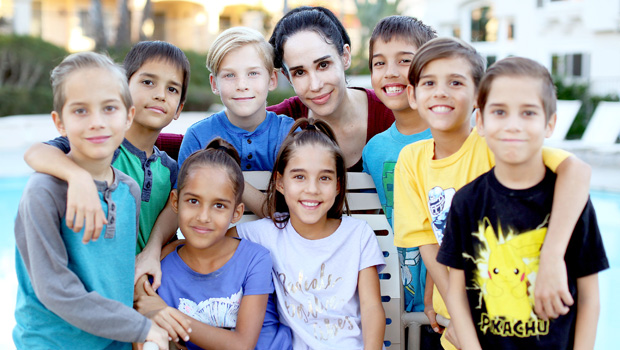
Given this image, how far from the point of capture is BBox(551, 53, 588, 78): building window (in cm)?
1844

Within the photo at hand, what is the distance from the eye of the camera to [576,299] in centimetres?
178

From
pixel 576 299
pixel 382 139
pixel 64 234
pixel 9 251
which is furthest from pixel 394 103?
pixel 9 251

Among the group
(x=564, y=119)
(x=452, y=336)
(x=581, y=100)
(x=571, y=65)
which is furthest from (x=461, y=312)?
(x=571, y=65)

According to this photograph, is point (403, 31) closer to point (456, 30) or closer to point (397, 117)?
point (397, 117)

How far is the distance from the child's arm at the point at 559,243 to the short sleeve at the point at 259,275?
39.6 inches

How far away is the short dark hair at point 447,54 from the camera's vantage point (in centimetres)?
211

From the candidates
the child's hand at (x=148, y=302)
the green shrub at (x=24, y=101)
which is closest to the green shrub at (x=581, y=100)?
the green shrub at (x=24, y=101)

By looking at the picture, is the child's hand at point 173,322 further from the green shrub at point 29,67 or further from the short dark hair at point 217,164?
the green shrub at point 29,67

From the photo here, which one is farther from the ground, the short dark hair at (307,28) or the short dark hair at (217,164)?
the short dark hair at (307,28)

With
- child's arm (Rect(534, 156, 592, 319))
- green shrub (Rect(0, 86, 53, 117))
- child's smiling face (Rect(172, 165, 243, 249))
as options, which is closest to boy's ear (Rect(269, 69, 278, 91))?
child's smiling face (Rect(172, 165, 243, 249))

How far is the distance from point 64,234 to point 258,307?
769mm

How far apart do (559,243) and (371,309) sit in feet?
2.75

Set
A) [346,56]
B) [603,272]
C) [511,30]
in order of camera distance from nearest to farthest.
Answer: [346,56] → [603,272] → [511,30]

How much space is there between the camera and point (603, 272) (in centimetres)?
621
